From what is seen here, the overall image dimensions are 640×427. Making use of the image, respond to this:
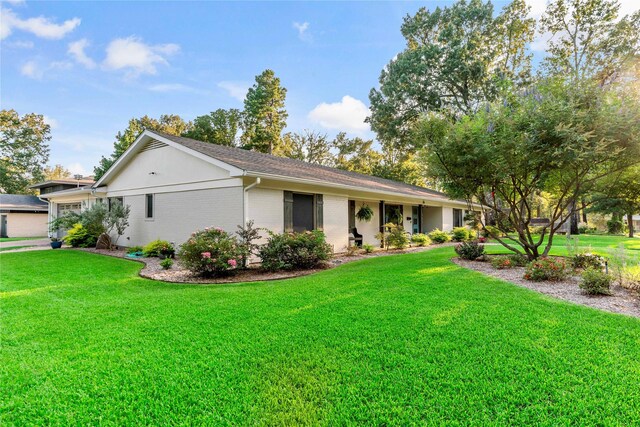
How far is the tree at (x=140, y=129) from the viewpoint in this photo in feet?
93.9

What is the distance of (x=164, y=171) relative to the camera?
39.2ft

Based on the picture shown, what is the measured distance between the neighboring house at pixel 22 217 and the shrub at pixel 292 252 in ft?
75.7

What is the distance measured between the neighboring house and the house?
1221 centimetres

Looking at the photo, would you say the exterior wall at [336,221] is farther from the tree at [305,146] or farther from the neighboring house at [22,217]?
the neighboring house at [22,217]

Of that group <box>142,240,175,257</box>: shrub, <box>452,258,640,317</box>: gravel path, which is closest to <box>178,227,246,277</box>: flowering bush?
<box>142,240,175,257</box>: shrub

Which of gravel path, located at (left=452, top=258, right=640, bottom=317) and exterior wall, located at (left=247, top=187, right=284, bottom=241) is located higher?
exterior wall, located at (left=247, top=187, right=284, bottom=241)

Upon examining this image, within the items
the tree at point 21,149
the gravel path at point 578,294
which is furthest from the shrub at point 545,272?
the tree at point 21,149

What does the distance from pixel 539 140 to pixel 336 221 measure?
7.27 meters

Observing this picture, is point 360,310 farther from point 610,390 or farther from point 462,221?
point 462,221

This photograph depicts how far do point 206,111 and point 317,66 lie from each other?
1901cm

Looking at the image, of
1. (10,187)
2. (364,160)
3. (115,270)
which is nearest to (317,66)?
(115,270)

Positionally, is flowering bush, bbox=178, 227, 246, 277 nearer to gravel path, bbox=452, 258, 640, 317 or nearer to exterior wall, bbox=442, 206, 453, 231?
gravel path, bbox=452, 258, 640, 317

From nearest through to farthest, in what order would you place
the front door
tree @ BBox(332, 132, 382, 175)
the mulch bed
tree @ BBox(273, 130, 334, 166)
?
the mulch bed → the front door → tree @ BBox(273, 130, 334, 166) → tree @ BBox(332, 132, 382, 175)

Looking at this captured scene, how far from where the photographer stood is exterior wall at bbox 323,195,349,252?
11793 mm
